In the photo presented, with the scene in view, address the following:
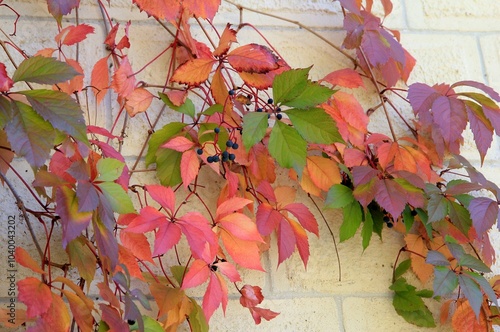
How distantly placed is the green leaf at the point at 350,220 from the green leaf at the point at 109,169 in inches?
19.5

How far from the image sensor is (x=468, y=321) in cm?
127

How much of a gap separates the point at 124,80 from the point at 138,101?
0.05m

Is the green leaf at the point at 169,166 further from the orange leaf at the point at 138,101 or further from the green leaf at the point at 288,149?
the green leaf at the point at 288,149

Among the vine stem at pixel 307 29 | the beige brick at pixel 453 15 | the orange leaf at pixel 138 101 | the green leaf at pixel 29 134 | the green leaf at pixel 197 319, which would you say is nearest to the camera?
the green leaf at pixel 29 134

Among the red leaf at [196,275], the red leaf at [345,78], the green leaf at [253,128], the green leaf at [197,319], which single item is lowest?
the green leaf at [197,319]

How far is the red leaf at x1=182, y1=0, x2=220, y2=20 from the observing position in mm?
1169

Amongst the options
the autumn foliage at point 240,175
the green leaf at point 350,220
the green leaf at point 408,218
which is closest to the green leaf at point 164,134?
the autumn foliage at point 240,175

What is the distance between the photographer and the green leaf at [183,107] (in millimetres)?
1248

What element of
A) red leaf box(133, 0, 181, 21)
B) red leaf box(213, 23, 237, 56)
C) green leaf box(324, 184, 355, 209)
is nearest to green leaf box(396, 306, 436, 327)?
green leaf box(324, 184, 355, 209)

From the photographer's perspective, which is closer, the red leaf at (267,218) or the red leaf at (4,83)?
the red leaf at (4,83)

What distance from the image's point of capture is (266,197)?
1.24m

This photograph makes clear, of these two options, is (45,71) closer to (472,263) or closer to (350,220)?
(350,220)

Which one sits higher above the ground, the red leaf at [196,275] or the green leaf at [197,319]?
the red leaf at [196,275]

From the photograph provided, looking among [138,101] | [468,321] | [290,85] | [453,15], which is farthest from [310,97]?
[453,15]
